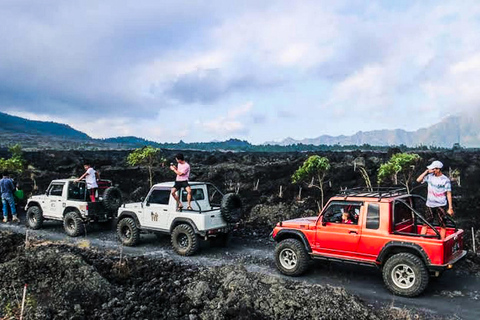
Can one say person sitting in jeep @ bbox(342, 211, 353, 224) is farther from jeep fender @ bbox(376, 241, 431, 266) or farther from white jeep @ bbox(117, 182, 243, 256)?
white jeep @ bbox(117, 182, 243, 256)

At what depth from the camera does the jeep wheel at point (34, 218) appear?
14656mm

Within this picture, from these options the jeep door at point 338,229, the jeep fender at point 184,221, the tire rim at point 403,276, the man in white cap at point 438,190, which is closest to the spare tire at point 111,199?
the jeep fender at point 184,221

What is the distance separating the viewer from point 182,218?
35.4 ft

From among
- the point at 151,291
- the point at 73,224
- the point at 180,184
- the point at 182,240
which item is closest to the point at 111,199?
the point at 73,224

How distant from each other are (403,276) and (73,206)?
11061 millimetres

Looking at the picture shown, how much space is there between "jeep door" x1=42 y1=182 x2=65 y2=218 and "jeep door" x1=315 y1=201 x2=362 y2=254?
1001 cm

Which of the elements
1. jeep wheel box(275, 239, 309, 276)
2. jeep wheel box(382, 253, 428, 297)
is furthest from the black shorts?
jeep wheel box(382, 253, 428, 297)

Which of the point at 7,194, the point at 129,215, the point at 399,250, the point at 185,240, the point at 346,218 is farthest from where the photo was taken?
the point at 7,194

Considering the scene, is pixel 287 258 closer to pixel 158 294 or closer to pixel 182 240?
pixel 158 294

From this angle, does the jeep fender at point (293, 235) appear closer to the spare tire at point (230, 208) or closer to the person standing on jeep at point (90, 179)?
the spare tire at point (230, 208)

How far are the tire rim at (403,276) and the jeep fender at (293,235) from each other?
6.21 feet

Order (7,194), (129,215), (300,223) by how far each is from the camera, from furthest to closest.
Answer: (7,194)
(129,215)
(300,223)

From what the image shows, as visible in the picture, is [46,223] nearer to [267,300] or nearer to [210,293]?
[210,293]

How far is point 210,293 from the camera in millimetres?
7535
